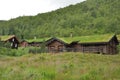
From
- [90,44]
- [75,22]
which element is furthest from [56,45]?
[75,22]

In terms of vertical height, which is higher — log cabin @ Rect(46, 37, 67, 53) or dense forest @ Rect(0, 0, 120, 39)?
dense forest @ Rect(0, 0, 120, 39)

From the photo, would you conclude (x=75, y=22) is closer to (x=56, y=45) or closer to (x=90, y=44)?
(x=56, y=45)

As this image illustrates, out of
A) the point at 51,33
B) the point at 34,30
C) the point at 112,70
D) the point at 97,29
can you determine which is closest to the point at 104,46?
the point at 112,70

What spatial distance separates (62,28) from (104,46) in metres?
107

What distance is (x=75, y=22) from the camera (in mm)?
166625

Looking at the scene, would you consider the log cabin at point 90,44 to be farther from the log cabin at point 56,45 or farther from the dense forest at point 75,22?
the dense forest at point 75,22

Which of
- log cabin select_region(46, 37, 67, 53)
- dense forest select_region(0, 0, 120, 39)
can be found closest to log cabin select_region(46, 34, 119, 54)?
log cabin select_region(46, 37, 67, 53)

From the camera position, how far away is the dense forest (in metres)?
146

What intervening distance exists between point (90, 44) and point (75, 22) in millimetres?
106302

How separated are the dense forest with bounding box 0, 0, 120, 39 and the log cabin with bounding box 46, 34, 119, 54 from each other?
65406mm

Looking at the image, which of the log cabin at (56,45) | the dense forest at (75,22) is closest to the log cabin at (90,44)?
the log cabin at (56,45)

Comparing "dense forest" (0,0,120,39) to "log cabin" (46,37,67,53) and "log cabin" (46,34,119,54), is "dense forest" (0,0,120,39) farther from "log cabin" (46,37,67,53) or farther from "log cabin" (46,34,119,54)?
"log cabin" (46,34,119,54)

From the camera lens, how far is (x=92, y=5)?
607ft

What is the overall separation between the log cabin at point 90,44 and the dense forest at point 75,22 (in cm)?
6541
